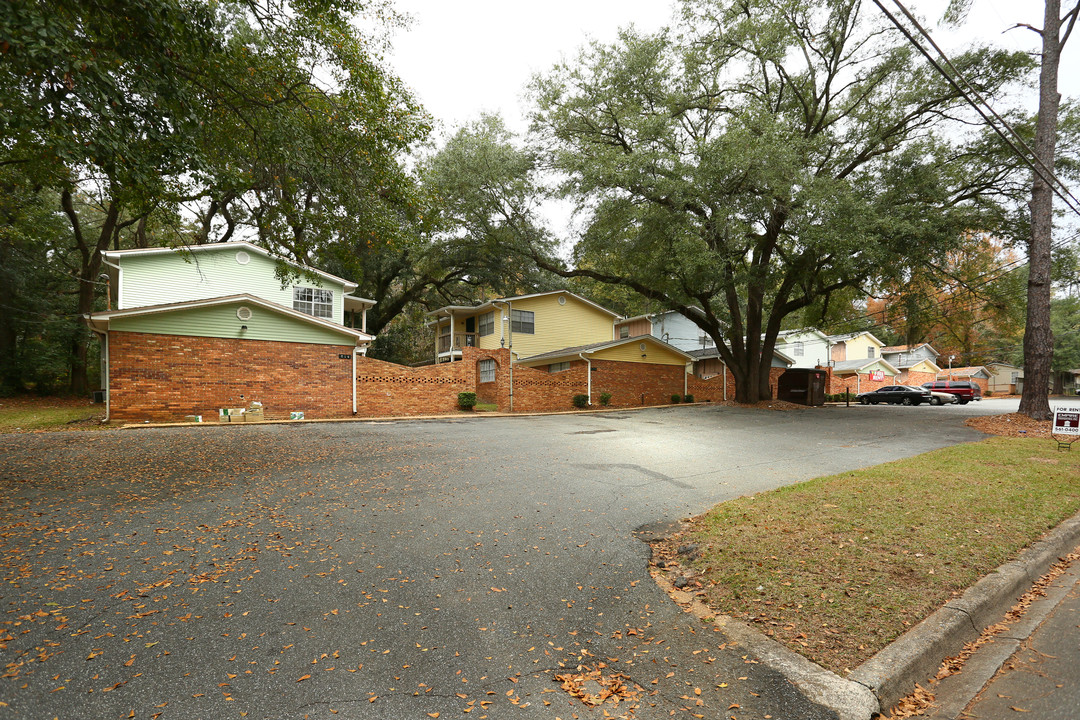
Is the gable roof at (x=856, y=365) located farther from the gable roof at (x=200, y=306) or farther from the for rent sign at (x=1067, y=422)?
the gable roof at (x=200, y=306)

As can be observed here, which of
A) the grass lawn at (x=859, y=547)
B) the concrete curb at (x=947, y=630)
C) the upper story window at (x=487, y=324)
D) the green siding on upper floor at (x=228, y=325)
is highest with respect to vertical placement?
the upper story window at (x=487, y=324)

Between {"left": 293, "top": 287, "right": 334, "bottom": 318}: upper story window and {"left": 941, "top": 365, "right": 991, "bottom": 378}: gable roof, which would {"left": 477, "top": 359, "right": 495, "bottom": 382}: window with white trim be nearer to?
{"left": 293, "top": 287, "right": 334, "bottom": 318}: upper story window

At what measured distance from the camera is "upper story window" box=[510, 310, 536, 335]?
27562 mm

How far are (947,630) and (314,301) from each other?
879 inches

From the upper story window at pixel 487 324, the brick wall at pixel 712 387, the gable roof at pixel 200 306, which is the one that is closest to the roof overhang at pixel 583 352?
the brick wall at pixel 712 387

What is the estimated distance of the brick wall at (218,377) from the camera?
14.8 meters

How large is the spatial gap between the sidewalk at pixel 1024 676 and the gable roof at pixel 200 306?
17839 millimetres

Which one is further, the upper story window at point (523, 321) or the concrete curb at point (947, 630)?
the upper story window at point (523, 321)

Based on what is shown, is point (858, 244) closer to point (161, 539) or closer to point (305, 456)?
point (305, 456)

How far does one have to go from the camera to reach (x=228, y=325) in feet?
53.4

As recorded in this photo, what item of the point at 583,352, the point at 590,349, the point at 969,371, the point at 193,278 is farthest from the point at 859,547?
the point at 969,371

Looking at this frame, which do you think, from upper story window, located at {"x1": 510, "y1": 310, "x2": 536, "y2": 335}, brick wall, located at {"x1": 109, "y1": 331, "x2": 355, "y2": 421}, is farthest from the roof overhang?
brick wall, located at {"x1": 109, "y1": 331, "x2": 355, "y2": 421}

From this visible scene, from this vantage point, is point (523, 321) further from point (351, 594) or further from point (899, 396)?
point (351, 594)

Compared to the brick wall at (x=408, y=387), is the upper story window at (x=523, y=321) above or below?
above
